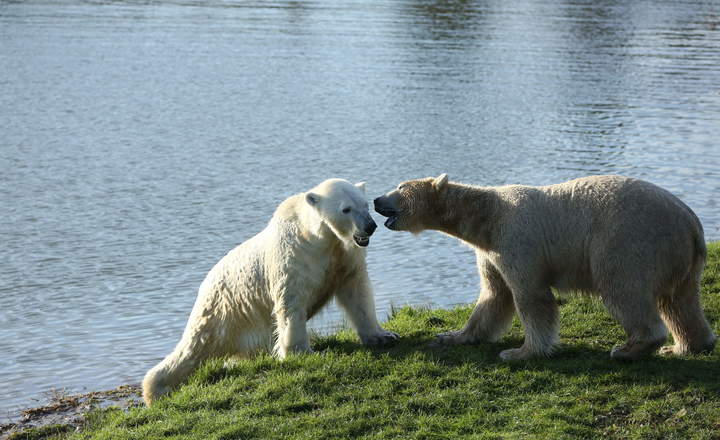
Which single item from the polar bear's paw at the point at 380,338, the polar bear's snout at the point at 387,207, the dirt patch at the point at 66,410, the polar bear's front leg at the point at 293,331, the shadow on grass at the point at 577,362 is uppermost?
the polar bear's snout at the point at 387,207

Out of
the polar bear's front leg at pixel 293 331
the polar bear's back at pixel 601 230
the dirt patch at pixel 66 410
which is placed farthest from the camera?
the dirt patch at pixel 66 410

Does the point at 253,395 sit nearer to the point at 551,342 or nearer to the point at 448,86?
the point at 551,342

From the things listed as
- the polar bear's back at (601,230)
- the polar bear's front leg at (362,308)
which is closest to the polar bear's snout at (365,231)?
the polar bear's front leg at (362,308)

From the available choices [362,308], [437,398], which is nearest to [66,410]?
[362,308]

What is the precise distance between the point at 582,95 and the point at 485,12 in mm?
27573

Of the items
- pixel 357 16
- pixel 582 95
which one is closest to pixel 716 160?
pixel 582 95

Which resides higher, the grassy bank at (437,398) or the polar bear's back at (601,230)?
the polar bear's back at (601,230)

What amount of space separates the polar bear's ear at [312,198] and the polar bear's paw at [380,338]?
147cm

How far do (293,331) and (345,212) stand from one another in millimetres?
1236

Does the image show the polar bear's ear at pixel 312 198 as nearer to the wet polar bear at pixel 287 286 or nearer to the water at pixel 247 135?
the wet polar bear at pixel 287 286

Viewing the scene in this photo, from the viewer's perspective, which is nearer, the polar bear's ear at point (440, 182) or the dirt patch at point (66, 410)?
the polar bear's ear at point (440, 182)

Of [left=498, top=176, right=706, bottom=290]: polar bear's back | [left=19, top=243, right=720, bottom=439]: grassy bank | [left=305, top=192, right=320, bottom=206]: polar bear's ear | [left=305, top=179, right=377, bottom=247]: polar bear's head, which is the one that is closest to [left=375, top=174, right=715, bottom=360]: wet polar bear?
[left=498, top=176, right=706, bottom=290]: polar bear's back

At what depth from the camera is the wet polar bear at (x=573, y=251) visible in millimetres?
7371

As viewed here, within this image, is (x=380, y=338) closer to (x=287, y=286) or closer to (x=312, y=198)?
(x=287, y=286)
